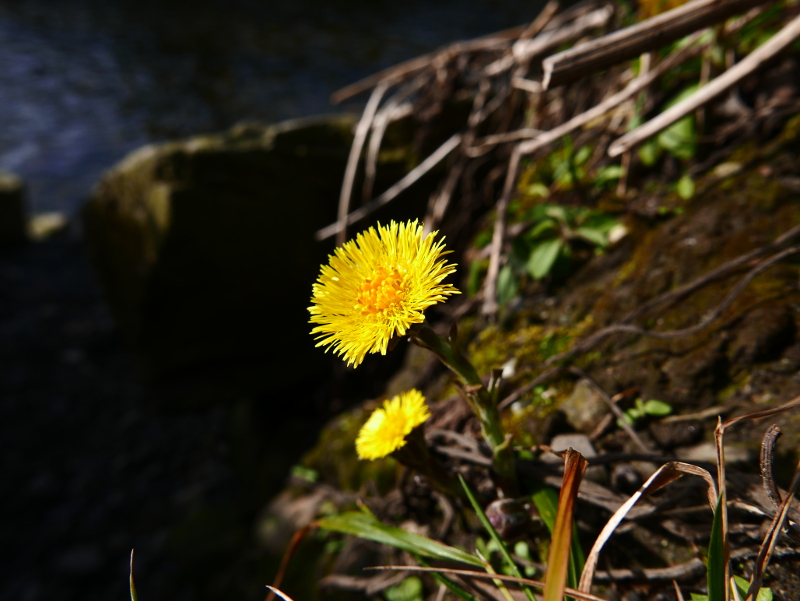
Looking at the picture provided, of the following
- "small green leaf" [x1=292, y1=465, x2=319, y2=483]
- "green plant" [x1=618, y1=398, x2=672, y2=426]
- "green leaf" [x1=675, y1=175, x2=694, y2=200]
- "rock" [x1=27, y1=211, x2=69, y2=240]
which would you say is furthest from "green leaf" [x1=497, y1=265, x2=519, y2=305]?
"rock" [x1=27, y1=211, x2=69, y2=240]

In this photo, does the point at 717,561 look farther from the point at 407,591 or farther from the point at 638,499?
the point at 407,591

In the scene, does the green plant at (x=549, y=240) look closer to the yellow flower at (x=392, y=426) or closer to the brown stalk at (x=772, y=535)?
the yellow flower at (x=392, y=426)

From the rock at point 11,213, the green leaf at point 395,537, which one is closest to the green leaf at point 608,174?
the green leaf at point 395,537

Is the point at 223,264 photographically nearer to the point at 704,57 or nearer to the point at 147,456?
the point at 147,456

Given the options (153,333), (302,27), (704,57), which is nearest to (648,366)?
(704,57)

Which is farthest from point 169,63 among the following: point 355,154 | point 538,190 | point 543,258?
point 543,258

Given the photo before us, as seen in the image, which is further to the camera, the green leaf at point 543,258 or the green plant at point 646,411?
the green leaf at point 543,258
